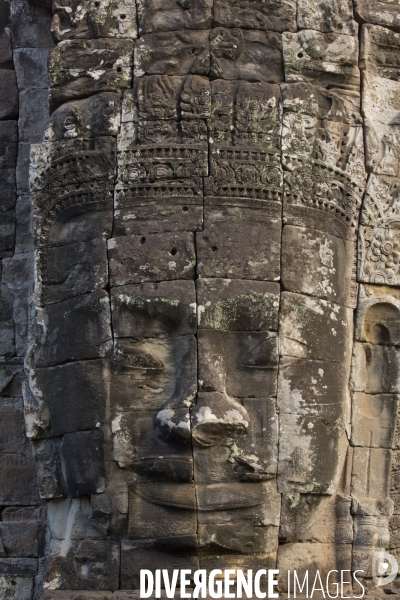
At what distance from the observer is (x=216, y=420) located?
1223 centimetres

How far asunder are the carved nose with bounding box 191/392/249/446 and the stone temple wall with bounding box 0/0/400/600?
0.9 inches

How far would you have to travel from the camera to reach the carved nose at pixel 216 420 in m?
12.2

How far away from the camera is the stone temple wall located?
12398 mm

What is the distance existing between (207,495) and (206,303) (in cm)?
154

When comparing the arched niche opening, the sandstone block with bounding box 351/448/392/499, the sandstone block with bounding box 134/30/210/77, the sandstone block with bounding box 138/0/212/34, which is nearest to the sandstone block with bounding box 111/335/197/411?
the arched niche opening

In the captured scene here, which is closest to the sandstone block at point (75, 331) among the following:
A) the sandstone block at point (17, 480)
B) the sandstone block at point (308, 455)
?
the sandstone block at point (17, 480)

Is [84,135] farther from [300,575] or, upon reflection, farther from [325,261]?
[300,575]

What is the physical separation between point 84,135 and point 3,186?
4.73ft

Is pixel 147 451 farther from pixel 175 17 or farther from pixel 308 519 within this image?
pixel 175 17

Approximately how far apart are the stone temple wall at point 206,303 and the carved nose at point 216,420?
0.02 meters

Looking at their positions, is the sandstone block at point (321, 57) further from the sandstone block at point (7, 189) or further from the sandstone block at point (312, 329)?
the sandstone block at point (7, 189)

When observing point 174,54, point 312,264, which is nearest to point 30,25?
point 174,54

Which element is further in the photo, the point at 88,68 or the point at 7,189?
the point at 7,189

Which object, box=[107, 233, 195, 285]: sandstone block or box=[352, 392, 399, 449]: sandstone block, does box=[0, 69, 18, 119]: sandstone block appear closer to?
box=[107, 233, 195, 285]: sandstone block
